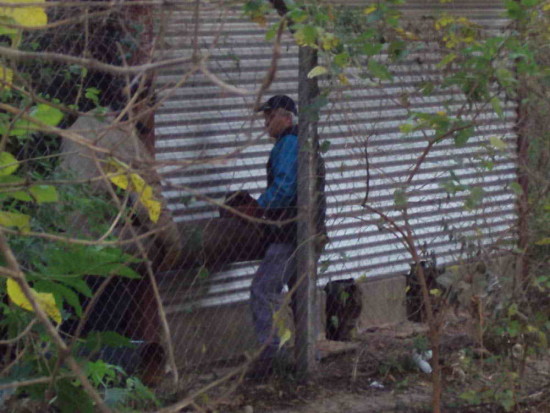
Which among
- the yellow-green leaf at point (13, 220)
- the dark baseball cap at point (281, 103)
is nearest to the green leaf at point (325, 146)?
the dark baseball cap at point (281, 103)

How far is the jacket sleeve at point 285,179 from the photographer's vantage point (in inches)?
229

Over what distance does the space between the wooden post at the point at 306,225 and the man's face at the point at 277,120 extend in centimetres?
12

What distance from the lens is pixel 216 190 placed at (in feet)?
19.6

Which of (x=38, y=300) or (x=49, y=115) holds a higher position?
(x=49, y=115)

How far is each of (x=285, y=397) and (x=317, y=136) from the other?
1.63m

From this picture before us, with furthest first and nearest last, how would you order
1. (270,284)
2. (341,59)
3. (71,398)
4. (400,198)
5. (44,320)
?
(270,284), (400,198), (341,59), (71,398), (44,320)

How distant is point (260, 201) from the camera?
19.0 feet

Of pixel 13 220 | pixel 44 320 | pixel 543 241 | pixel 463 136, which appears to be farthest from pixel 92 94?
pixel 543 241

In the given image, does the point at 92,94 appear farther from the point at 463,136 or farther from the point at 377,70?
the point at 463,136

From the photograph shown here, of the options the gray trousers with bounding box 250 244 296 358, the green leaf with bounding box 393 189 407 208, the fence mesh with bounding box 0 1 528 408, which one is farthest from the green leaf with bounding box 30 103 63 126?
the gray trousers with bounding box 250 244 296 358

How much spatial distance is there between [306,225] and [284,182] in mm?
307

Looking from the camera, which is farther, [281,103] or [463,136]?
[281,103]

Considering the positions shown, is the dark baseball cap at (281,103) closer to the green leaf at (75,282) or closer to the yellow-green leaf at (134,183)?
the green leaf at (75,282)

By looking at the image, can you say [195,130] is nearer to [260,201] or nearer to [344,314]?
[260,201]
